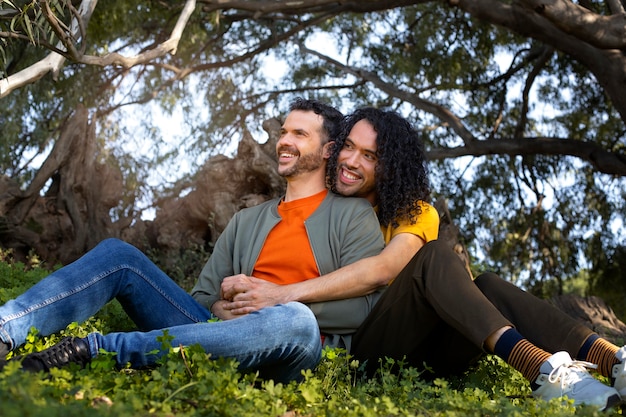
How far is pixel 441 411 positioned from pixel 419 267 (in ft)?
2.46

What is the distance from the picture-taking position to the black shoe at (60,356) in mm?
3109

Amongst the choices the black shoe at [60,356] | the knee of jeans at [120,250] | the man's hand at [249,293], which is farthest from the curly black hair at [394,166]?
the black shoe at [60,356]

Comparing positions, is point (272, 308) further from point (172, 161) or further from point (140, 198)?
point (172, 161)

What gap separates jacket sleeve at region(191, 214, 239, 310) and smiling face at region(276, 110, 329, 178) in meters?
0.44

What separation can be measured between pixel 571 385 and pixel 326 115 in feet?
7.11

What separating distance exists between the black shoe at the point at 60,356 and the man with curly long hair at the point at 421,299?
906 millimetres

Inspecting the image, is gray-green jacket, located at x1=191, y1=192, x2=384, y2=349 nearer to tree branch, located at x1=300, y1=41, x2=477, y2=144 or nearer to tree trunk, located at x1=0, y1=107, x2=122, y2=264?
tree trunk, located at x1=0, y1=107, x2=122, y2=264

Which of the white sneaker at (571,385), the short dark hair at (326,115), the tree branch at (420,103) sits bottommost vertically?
the white sneaker at (571,385)

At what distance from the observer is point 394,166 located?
4465 millimetres

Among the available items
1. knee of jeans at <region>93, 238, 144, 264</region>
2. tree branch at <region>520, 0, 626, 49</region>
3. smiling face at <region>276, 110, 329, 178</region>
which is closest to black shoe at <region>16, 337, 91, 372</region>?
knee of jeans at <region>93, 238, 144, 264</region>

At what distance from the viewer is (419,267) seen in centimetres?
375

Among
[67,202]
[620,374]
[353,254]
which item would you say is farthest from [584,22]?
[67,202]

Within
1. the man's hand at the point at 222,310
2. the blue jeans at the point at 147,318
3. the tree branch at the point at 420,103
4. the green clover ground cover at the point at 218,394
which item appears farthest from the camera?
the tree branch at the point at 420,103

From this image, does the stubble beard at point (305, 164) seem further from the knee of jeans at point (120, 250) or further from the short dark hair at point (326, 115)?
the knee of jeans at point (120, 250)
